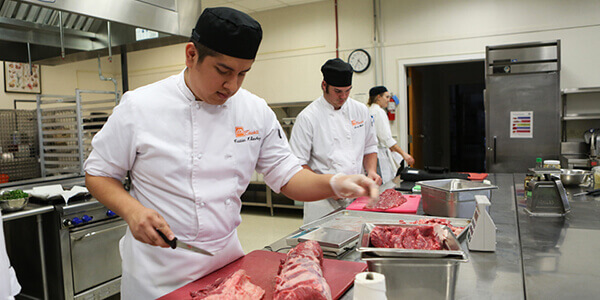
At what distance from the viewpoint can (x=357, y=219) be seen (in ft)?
7.11

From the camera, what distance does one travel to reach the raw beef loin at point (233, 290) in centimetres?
118

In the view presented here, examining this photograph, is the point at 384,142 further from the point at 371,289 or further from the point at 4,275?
the point at 371,289

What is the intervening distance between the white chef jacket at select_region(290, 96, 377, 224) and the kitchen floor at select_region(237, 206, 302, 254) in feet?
5.93

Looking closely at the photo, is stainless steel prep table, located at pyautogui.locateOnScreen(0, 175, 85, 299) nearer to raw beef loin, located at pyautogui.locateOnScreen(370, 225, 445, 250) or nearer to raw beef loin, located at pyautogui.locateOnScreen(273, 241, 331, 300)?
raw beef loin, located at pyautogui.locateOnScreen(273, 241, 331, 300)

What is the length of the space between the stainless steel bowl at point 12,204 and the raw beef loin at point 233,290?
1.95 metres

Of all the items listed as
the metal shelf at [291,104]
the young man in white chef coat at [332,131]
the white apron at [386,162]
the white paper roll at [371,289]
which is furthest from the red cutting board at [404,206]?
the metal shelf at [291,104]

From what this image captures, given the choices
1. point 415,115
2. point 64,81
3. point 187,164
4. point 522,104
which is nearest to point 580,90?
point 522,104

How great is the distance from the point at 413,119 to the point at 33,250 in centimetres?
513

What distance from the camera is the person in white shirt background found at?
5074 millimetres

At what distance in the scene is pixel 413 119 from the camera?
6.30 meters

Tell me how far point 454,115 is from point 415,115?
2553 millimetres

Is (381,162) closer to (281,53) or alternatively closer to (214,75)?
(281,53)

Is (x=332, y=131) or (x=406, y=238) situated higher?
(x=332, y=131)

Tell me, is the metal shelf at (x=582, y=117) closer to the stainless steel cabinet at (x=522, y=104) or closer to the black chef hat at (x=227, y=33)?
the stainless steel cabinet at (x=522, y=104)
